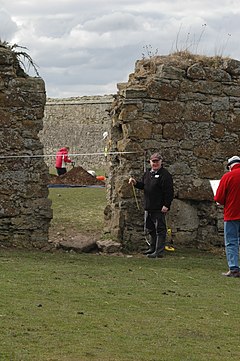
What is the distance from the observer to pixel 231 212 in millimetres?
12266

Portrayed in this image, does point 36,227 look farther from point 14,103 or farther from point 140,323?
point 140,323

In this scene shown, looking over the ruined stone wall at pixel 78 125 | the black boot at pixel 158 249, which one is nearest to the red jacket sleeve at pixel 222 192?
the black boot at pixel 158 249

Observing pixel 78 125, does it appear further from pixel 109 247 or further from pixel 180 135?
pixel 109 247

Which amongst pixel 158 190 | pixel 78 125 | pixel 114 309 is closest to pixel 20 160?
pixel 158 190

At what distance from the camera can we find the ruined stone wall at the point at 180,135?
14844mm

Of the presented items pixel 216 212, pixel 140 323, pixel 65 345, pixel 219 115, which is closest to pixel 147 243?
pixel 216 212

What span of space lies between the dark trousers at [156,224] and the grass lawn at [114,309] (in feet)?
2.21

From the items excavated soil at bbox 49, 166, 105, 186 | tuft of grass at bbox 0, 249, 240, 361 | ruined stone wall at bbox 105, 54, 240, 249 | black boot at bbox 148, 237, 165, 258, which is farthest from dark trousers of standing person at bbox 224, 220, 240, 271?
excavated soil at bbox 49, 166, 105, 186

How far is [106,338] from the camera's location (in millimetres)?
7816

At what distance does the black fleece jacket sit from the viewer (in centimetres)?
1394

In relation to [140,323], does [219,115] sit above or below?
above

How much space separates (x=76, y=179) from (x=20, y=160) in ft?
50.3

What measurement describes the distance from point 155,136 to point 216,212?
6.01 ft

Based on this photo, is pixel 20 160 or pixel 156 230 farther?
pixel 156 230
